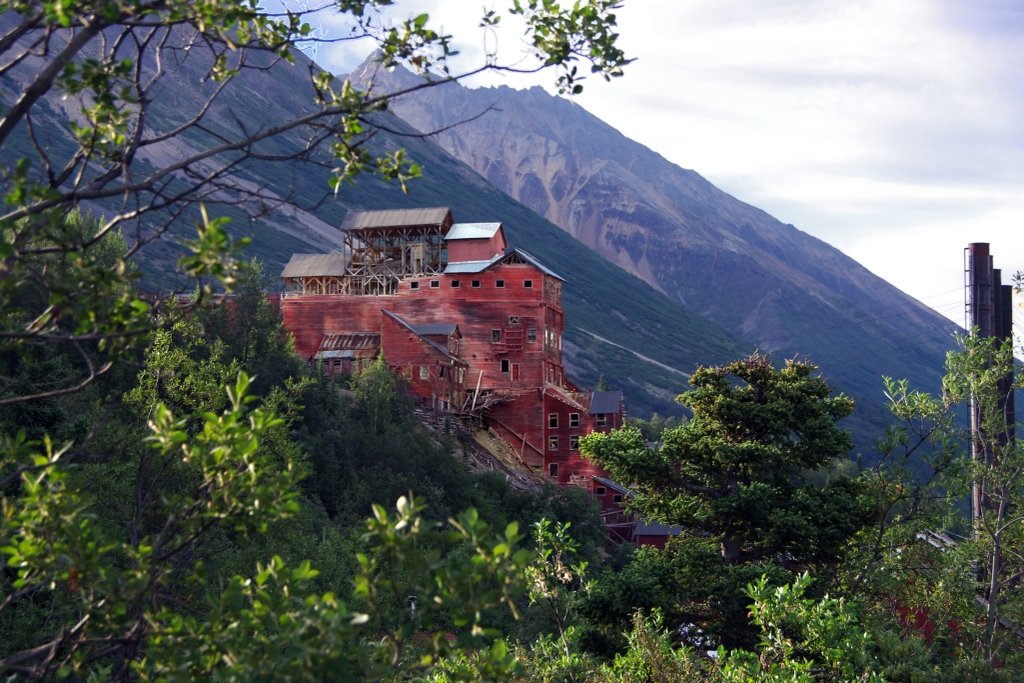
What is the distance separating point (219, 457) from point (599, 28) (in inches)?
201

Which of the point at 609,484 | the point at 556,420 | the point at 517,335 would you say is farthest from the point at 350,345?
the point at 609,484

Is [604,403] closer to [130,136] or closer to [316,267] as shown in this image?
[316,267]

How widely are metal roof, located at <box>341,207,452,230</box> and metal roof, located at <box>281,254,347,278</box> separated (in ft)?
10.9

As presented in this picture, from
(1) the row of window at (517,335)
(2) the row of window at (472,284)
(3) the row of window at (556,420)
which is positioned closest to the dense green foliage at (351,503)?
(3) the row of window at (556,420)

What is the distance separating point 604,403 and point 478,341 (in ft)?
34.2

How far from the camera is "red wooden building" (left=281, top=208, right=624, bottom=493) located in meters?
65.2

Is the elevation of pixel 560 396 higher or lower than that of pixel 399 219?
lower

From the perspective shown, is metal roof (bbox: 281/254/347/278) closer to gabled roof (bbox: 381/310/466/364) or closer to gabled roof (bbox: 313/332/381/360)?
gabled roof (bbox: 313/332/381/360)

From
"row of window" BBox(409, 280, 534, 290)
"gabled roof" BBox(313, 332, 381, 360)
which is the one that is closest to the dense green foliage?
"gabled roof" BBox(313, 332, 381, 360)

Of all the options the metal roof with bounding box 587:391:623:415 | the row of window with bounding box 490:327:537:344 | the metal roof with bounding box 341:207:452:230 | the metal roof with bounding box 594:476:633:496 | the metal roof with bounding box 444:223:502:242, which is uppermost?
the metal roof with bounding box 341:207:452:230

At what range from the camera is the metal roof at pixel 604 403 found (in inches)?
2744

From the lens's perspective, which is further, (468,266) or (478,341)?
(468,266)

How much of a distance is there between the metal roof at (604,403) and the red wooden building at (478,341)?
13 cm

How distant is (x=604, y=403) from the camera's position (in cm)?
7088
